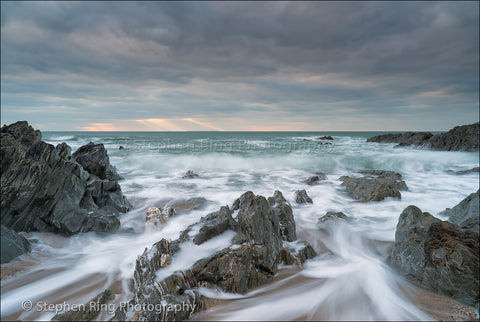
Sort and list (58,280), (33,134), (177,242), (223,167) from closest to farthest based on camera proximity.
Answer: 1. (58,280)
2. (177,242)
3. (33,134)
4. (223,167)

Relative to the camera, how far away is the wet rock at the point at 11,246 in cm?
379

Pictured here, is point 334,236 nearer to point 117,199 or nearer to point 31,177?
point 117,199

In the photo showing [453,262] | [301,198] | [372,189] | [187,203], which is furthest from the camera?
[372,189]

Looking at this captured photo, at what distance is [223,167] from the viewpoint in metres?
17.7

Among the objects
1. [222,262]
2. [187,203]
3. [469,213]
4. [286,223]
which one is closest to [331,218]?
[286,223]

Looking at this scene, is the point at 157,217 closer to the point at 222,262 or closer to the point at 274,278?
the point at 222,262

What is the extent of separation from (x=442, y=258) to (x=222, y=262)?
3462 millimetres

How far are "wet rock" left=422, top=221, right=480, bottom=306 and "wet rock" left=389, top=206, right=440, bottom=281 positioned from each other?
94 mm

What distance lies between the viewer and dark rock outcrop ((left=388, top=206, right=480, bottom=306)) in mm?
3262

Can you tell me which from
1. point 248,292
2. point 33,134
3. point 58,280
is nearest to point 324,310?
point 248,292

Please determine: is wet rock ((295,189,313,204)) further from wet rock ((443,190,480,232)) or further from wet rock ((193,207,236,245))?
wet rock ((193,207,236,245))

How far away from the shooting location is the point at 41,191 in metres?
5.03

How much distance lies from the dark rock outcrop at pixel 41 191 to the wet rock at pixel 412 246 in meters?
6.40

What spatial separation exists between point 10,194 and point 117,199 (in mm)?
A: 2668
